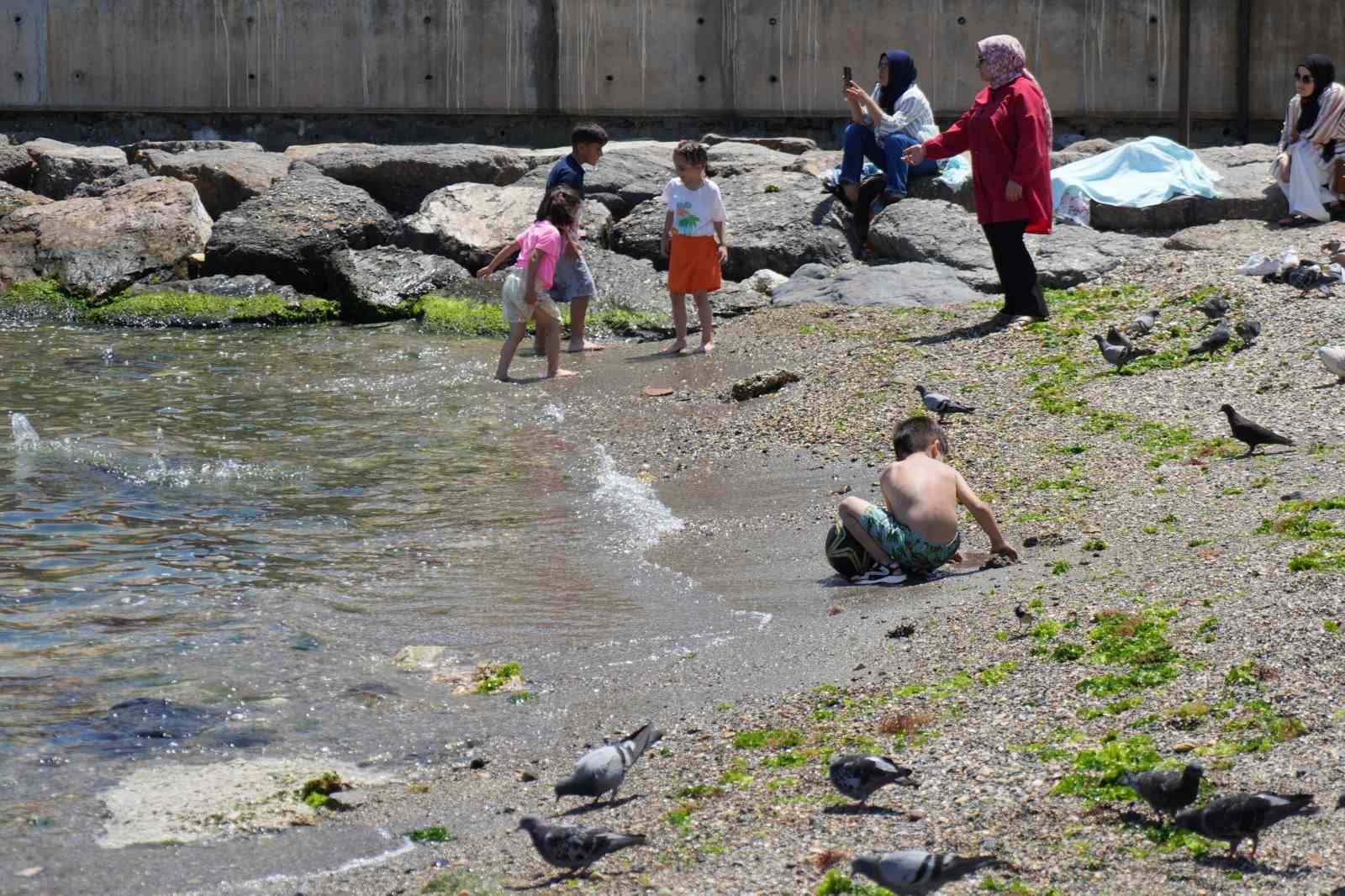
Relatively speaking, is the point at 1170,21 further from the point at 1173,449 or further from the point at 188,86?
the point at 1173,449

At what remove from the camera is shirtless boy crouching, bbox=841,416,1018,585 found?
7012mm

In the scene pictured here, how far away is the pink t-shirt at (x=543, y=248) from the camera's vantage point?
12781 millimetres

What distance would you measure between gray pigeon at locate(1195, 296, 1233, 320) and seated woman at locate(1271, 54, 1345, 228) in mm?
4731

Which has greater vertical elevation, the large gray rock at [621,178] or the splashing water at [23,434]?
the large gray rock at [621,178]

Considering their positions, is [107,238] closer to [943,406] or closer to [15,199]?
[15,199]

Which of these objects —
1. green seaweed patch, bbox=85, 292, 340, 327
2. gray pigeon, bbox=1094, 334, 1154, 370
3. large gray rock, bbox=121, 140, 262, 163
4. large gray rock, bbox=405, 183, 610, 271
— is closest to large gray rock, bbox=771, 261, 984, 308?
gray pigeon, bbox=1094, 334, 1154, 370

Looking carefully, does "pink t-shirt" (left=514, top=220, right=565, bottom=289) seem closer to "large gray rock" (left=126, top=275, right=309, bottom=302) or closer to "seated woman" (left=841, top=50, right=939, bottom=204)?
"seated woman" (left=841, top=50, right=939, bottom=204)

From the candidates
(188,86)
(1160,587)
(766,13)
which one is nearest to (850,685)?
(1160,587)

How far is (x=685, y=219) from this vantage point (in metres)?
13.2

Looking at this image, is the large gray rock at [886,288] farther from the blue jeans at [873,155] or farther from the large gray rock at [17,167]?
the large gray rock at [17,167]

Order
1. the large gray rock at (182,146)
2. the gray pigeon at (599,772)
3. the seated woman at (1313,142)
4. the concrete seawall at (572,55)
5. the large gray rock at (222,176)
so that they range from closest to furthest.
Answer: the gray pigeon at (599,772)
the seated woman at (1313,142)
the large gray rock at (222,176)
the large gray rock at (182,146)
the concrete seawall at (572,55)

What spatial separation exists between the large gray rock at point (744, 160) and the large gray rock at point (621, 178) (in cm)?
61

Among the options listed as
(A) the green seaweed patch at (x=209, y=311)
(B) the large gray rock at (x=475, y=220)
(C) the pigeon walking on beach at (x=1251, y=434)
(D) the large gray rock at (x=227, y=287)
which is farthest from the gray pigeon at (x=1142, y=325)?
(D) the large gray rock at (x=227, y=287)

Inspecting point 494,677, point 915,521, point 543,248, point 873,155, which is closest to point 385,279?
point 543,248
